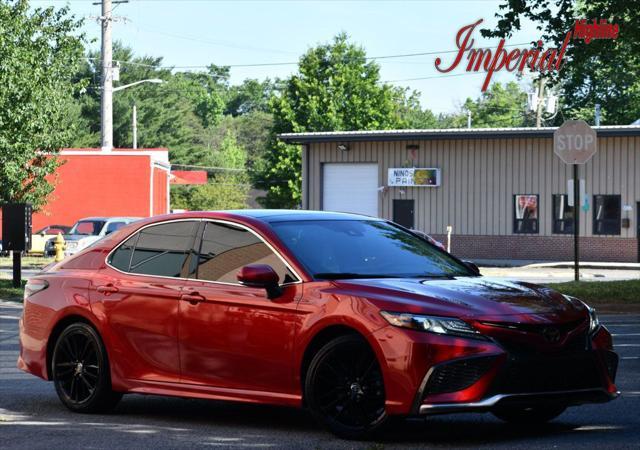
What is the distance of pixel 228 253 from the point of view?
29.4 ft

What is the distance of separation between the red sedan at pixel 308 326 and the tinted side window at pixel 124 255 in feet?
0.04

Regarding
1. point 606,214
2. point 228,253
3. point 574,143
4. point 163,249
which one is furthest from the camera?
point 606,214

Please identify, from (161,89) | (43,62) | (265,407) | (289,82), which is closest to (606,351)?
(265,407)

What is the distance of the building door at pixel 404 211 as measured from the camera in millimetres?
54656

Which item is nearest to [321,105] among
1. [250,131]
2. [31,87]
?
[250,131]

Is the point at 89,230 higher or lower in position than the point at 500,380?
higher

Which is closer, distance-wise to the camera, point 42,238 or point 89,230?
point 89,230

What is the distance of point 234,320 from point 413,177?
46026mm

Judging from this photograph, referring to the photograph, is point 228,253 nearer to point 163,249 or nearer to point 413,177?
point 163,249

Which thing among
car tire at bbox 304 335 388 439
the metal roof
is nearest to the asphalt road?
car tire at bbox 304 335 388 439

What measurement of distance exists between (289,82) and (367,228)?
8682 cm

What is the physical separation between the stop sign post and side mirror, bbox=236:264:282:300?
55.5ft

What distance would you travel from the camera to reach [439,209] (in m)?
54.0

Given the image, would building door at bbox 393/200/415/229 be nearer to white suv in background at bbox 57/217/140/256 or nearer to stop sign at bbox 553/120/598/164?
white suv in background at bbox 57/217/140/256
